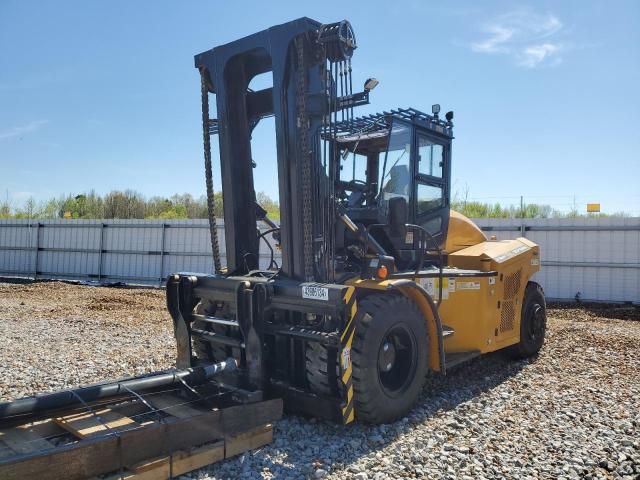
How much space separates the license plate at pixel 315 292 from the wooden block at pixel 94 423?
156cm

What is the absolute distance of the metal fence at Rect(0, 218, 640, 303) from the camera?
13484mm

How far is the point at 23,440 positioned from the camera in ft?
11.9

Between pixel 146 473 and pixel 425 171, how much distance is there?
4.09 m

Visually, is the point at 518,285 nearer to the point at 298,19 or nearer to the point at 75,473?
the point at 298,19

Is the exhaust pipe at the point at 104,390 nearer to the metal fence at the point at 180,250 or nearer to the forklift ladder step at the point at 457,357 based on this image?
the forklift ladder step at the point at 457,357

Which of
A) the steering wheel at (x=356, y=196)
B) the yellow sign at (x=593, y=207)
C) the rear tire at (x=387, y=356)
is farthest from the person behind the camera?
the yellow sign at (x=593, y=207)

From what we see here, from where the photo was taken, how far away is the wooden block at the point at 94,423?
378 centimetres

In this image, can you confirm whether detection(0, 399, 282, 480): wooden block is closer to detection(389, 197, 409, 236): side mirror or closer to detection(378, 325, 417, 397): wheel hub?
detection(378, 325, 417, 397): wheel hub

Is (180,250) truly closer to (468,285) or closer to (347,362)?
(468,285)

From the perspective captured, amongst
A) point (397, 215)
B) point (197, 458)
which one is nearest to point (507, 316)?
point (397, 215)

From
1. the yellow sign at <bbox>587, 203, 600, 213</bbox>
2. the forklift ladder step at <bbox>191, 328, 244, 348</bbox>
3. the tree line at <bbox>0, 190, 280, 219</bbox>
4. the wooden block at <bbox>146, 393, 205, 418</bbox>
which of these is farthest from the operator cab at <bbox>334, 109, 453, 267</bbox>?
the tree line at <bbox>0, 190, 280, 219</bbox>

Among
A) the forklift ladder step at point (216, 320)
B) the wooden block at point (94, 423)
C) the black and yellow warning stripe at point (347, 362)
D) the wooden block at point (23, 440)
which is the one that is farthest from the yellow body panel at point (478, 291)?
the wooden block at point (23, 440)

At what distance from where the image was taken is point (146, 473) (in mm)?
3441

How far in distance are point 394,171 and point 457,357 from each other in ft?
6.77
